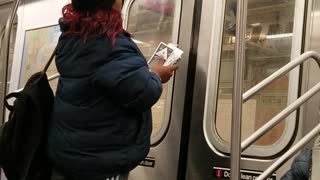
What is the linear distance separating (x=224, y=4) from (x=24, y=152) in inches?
45.7

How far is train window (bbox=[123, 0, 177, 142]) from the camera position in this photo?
265 cm

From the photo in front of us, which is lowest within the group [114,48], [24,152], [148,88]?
[24,152]

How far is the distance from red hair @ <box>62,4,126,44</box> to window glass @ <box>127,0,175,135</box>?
771 millimetres

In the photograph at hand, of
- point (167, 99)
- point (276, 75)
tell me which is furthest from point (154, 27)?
point (276, 75)

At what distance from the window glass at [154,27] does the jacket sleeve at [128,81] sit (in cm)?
78

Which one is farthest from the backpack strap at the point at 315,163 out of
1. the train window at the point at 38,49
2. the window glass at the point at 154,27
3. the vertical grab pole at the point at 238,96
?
the train window at the point at 38,49

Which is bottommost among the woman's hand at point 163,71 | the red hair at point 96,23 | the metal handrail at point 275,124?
the metal handrail at point 275,124

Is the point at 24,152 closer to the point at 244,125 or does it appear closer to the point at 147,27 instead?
the point at 244,125

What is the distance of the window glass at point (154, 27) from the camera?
8.81 feet

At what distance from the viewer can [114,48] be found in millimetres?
1879

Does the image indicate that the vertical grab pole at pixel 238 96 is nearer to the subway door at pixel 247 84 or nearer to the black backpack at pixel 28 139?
the subway door at pixel 247 84

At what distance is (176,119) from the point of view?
257 cm

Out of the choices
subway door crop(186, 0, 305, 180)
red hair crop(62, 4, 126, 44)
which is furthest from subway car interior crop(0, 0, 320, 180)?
red hair crop(62, 4, 126, 44)

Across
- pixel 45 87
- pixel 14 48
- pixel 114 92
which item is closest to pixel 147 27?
pixel 45 87
